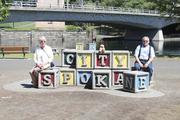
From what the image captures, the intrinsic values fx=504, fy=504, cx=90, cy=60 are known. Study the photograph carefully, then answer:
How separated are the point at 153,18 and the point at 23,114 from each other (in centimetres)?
7873

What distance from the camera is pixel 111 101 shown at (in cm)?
1350

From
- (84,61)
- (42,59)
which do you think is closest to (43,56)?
(42,59)

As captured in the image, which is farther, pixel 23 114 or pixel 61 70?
pixel 61 70

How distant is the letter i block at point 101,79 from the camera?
15.8 metres

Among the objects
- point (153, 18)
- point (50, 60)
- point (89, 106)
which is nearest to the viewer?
point (89, 106)

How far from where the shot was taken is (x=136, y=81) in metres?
15.0

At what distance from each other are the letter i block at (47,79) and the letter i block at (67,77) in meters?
0.58

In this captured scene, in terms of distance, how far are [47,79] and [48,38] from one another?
6752 cm

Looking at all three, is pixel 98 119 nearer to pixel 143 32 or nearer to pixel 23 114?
pixel 23 114

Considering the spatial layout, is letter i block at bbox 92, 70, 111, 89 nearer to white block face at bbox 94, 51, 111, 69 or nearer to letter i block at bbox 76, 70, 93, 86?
letter i block at bbox 76, 70, 93, 86

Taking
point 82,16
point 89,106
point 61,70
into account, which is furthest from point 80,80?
point 82,16

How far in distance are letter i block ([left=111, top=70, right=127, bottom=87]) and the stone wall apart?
56158mm

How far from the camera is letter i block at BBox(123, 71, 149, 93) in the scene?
49.2 ft

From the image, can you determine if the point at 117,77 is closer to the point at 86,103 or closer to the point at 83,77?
the point at 83,77
